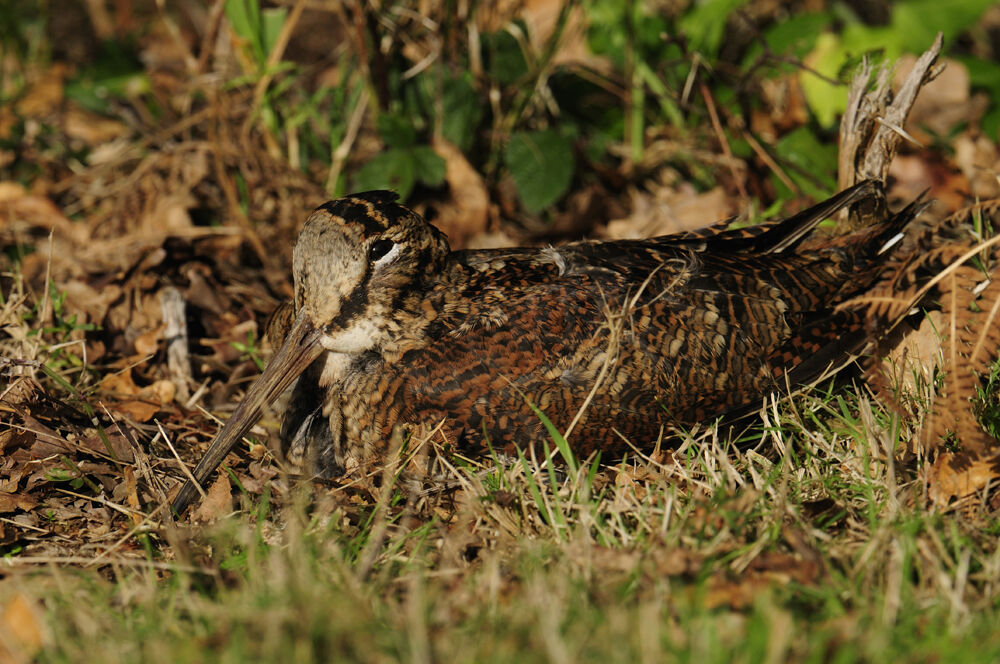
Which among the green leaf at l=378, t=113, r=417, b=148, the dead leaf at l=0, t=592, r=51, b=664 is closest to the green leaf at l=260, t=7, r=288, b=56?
the green leaf at l=378, t=113, r=417, b=148

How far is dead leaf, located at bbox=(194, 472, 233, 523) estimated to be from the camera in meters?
3.11

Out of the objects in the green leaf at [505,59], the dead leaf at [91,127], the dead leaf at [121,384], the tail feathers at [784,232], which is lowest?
the dead leaf at [121,384]

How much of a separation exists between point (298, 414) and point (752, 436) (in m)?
1.60

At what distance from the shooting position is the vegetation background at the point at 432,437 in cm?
228

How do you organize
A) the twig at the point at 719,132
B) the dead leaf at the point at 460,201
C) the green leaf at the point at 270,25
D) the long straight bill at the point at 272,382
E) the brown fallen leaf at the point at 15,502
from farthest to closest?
the dead leaf at the point at 460,201 → the green leaf at the point at 270,25 → the twig at the point at 719,132 → the long straight bill at the point at 272,382 → the brown fallen leaf at the point at 15,502

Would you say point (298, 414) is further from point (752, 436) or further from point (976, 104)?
point (976, 104)

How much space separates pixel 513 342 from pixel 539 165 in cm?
184

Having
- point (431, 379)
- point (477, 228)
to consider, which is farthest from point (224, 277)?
point (431, 379)

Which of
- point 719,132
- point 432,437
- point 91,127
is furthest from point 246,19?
point 432,437

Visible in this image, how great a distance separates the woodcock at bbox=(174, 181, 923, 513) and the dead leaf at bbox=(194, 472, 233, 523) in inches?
2.1

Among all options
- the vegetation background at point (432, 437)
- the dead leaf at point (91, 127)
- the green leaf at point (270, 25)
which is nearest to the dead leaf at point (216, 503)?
the vegetation background at point (432, 437)

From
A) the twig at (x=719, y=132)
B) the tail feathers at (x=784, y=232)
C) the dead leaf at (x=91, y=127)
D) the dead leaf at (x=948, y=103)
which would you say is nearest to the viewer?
the tail feathers at (x=784, y=232)

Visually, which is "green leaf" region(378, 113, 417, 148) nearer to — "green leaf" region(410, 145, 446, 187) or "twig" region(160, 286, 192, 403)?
"green leaf" region(410, 145, 446, 187)

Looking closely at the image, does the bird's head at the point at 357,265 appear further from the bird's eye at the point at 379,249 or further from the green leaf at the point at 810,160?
the green leaf at the point at 810,160
